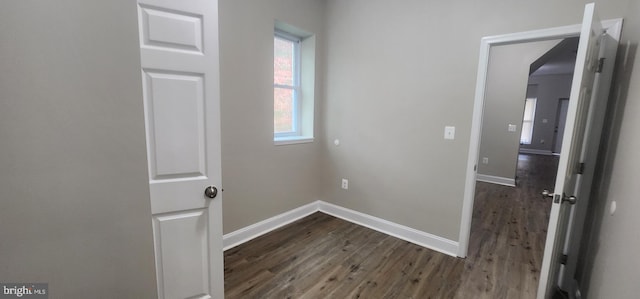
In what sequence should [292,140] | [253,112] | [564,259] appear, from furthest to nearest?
1. [292,140]
2. [253,112]
3. [564,259]

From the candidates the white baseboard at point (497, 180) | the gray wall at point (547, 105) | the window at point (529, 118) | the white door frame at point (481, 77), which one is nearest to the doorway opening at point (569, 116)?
the white door frame at point (481, 77)

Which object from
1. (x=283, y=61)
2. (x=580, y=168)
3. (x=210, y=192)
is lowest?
(x=210, y=192)

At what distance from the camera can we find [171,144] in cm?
138

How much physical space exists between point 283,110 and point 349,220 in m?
1.59

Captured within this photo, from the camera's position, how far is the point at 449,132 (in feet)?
8.09

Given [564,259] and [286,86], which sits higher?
[286,86]

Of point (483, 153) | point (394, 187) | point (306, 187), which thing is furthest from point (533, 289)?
point (483, 153)

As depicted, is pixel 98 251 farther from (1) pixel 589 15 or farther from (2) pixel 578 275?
(2) pixel 578 275

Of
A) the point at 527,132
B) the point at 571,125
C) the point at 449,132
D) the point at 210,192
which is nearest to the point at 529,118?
the point at 527,132

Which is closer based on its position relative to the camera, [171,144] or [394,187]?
[171,144]

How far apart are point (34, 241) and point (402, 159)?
268 cm

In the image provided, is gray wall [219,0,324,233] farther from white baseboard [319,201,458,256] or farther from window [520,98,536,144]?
window [520,98,536,144]

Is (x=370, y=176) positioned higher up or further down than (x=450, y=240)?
higher up

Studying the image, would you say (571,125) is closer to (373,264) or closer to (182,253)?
(373,264)
